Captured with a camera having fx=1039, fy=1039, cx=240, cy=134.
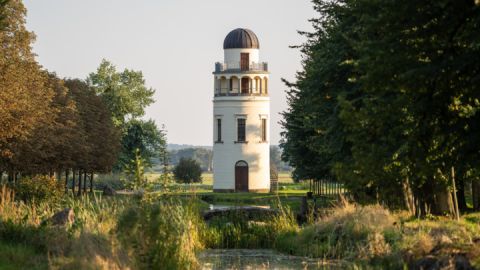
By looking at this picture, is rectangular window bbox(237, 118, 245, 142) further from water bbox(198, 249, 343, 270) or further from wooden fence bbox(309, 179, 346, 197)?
water bbox(198, 249, 343, 270)

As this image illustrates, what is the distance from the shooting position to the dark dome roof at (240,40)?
289 ft

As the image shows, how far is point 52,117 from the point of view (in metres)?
54.8

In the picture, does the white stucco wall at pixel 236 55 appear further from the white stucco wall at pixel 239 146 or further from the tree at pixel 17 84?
the tree at pixel 17 84

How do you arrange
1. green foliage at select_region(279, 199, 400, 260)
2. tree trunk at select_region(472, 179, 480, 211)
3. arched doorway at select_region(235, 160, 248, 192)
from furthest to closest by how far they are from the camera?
arched doorway at select_region(235, 160, 248, 192), tree trunk at select_region(472, 179, 480, 211), green foliage at select_region(279, 199, 400, 260)

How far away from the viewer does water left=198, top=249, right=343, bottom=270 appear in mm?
25719

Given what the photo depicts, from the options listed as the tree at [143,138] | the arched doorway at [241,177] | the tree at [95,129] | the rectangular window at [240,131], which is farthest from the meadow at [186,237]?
the tree at [143,138]

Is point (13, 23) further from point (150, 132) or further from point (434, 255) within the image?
point (150, 132)

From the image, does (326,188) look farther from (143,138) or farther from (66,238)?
(66,238)

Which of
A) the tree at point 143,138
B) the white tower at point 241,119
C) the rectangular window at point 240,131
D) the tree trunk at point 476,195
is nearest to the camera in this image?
the tree trunk at point 476,195

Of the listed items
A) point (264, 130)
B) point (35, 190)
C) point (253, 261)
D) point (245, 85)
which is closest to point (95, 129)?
point (245, 85)

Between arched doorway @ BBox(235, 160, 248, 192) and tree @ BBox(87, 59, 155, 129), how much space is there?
11.1 m

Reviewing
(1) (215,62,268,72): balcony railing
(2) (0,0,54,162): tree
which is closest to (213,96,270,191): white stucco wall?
(1) (215,62,268,72): balcony railing

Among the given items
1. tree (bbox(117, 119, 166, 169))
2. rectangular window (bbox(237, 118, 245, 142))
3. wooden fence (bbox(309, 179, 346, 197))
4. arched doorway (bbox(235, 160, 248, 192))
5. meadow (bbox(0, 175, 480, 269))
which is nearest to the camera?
meadow (bbox(0, 175, 480, 269))

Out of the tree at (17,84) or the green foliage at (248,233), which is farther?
the tree at (17,84)
